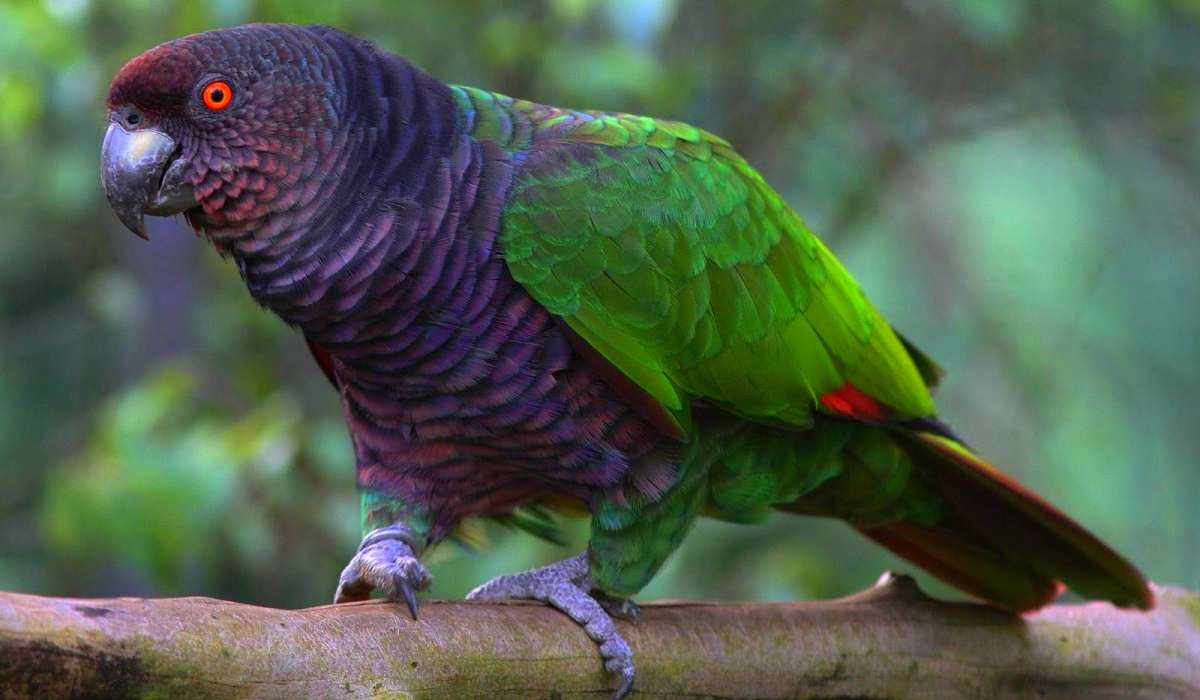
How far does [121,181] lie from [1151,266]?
3673mm

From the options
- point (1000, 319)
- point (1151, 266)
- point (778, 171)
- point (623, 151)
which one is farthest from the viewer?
point (1000, 319)

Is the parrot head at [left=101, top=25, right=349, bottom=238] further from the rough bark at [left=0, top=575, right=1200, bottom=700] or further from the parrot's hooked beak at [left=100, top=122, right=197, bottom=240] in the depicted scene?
the rough bark at [left=0, top=575, right=1200, bottom=700]

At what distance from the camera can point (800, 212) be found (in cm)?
420

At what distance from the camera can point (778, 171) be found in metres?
3.96

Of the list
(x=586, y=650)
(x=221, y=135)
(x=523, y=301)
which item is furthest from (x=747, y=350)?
(x=221, y=135)

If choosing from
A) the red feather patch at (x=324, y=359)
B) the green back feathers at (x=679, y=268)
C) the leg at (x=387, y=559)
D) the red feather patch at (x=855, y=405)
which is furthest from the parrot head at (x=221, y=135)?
the red feather patch at (x=855, y=405)

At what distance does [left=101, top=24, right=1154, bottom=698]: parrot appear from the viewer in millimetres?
1871

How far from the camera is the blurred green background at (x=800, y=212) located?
119 inches

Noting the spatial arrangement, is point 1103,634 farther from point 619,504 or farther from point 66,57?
point 66,57

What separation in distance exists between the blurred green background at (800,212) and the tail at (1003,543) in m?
0.94

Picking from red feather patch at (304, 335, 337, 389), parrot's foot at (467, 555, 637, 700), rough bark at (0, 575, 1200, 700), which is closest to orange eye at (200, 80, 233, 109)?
red feather patch at (304, 335, 337, 389)

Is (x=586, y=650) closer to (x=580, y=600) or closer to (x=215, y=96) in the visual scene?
(x=580, y=600)

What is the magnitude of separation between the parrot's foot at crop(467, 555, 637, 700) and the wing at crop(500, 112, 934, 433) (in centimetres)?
34

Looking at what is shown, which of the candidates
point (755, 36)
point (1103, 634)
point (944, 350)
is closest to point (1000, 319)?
point (944, 350)
